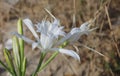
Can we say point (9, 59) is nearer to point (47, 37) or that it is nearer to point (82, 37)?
point (47, 37)

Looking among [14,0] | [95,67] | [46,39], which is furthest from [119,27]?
[46,39]

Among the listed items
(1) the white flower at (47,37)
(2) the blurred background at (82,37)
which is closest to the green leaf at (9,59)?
(1) the white flower at (47,37)

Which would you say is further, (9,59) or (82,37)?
(82,37)

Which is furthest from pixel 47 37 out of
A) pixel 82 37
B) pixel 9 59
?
pixel 82 37

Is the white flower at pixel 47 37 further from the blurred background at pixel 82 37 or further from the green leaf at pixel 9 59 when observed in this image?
the blurred background at pixel 82 37

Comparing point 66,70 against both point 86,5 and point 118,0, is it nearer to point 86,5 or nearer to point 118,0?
point 86,5

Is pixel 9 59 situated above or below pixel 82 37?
above

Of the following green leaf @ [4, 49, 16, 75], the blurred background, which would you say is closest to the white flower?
green leaf @ [4, 49, 16, 75]

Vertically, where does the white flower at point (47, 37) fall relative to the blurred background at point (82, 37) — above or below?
above

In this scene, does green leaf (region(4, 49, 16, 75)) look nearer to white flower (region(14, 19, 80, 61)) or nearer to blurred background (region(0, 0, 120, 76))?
white flower (region(14, 19, 80, 61))
